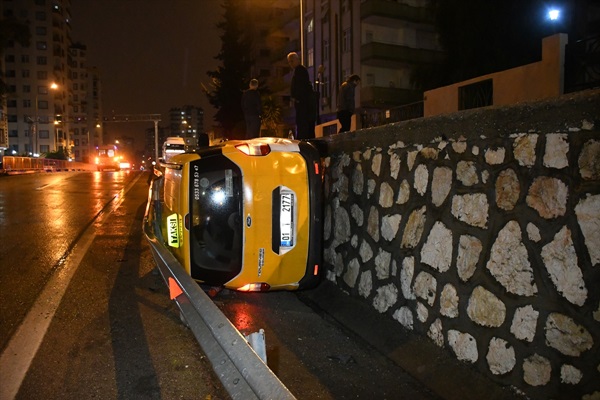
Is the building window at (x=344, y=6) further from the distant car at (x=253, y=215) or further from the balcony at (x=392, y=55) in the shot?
the distant car at (x=253, y=215)

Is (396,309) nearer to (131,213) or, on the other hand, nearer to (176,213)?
(176,213)

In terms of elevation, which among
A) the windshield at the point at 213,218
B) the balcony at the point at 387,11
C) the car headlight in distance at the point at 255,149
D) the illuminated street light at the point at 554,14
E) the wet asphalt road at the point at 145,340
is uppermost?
the balcony at the point at 387,11

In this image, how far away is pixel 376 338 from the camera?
14.9ft

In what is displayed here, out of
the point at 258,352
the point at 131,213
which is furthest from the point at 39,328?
the point at 131,213

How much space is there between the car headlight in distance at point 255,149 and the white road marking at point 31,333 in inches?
101

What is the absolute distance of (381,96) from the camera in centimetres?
3316

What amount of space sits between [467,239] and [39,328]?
396 centimetres

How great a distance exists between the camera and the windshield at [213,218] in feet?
17.7

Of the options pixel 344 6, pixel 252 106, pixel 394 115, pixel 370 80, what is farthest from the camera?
pixel 344 6

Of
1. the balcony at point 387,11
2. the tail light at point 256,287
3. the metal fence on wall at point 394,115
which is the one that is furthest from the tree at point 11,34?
the tail light at point 256,287

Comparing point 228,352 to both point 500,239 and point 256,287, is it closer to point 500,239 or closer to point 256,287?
point 500,239

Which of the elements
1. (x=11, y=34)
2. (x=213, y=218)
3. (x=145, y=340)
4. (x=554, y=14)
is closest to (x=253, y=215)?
(x=213, y=218)

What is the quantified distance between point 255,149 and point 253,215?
69cm

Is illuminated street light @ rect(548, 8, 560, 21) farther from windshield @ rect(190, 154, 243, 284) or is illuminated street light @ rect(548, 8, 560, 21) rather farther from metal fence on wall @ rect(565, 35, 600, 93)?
windshield @ rect(190, 154, 243, 284)
